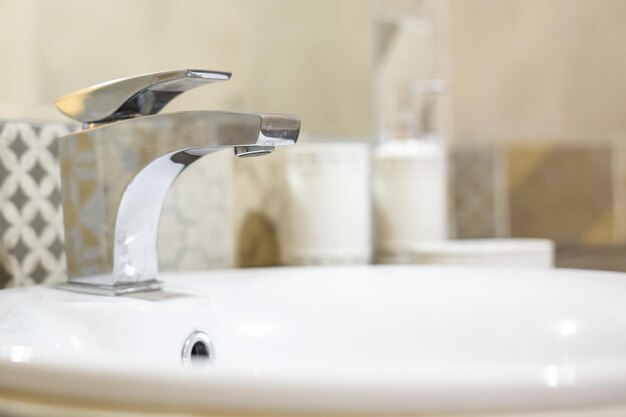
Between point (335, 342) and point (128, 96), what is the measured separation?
0.22 metres

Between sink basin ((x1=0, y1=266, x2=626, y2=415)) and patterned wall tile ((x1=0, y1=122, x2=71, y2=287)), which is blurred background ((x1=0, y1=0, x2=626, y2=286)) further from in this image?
sink basin ((x1=0, y1=266, x2=626, y2=415))

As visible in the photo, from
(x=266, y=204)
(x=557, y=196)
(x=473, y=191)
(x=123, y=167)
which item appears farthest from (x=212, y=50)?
(x=557, y=196)

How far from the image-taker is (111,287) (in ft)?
1.73

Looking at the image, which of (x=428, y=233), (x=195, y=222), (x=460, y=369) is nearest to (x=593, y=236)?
(x=428, y=233)

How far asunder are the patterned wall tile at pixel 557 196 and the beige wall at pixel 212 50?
0.41m

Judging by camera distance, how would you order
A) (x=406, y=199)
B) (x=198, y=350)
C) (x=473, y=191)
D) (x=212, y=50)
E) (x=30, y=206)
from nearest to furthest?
1. (x=198, y=350)
2. (x=30, y=206)
3. (x=212, y=50)
4. (x=406, y=199)
5. (x=473, y=191)

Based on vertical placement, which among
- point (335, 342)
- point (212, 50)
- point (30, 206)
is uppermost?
point (212, 50)

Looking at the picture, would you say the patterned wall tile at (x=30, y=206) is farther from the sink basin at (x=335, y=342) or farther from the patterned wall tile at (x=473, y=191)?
the patterned wall tile at (x=473, y=191)

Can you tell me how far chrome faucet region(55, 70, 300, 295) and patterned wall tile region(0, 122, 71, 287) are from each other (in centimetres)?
7

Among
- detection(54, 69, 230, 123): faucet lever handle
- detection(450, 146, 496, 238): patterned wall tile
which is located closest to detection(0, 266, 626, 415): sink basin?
detection(54, 69, 230, 123): faucet lever handle

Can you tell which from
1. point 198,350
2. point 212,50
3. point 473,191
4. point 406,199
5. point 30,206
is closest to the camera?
point 198,350

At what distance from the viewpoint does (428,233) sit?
3.21 ft

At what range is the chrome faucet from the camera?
1.64ft

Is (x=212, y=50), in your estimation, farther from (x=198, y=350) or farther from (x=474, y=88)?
(x=474, y=88)
